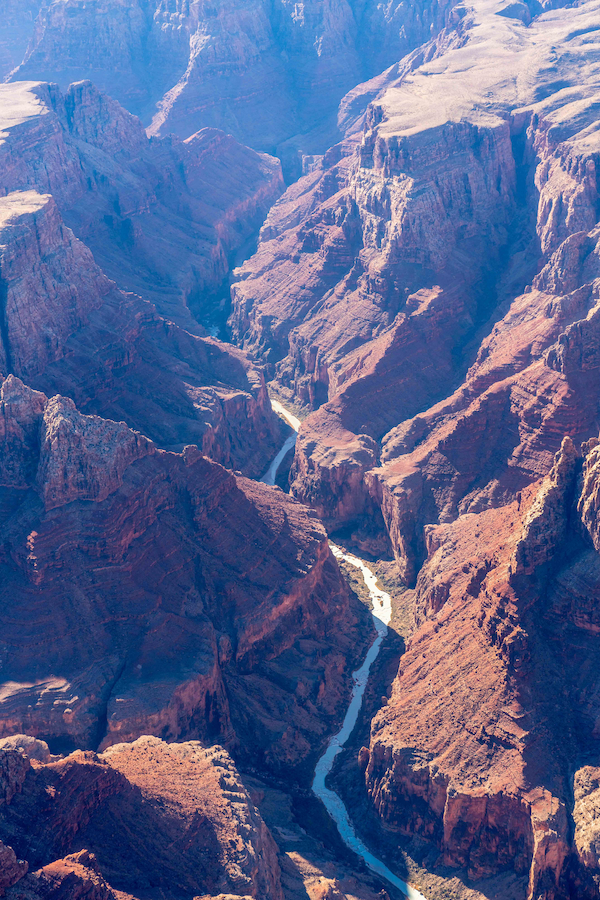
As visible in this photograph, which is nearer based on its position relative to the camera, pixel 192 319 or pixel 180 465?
pixel 180 465

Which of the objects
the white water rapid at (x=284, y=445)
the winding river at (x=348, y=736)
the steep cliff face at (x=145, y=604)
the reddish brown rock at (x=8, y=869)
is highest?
the reddish brown rock at (x=8, y=869)

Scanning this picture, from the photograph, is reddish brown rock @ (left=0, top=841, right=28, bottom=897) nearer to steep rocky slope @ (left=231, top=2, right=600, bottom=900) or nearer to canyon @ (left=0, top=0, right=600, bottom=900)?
canyon @ (left=0, top=0, right=600, bottom=900)

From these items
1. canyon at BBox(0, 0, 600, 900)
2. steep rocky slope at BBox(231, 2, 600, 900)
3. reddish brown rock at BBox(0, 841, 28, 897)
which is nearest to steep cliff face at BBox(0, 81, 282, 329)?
canyon at BBox(0, 0, 600, 900)

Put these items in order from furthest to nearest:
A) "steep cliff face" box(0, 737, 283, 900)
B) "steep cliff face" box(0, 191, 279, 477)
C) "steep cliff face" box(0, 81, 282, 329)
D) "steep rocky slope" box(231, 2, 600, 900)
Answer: "steep cliff face" box(0, 81, 282, 329) → "steep cliff face" box(0, 191, 279, 477) → "steep rocky slope" box(231, 2, 600, 900) → "steep cliff face" box(0, 737, 283, 900)

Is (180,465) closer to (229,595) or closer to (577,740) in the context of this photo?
(229,595)

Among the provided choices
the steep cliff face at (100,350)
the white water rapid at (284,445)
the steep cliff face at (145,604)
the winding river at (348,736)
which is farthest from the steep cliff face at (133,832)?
the white water rapid at (284,445)

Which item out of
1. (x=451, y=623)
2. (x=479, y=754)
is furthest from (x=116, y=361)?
(x=479, y=754)

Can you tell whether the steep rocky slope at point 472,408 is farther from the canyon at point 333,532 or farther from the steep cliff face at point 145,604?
the steep cliff face at point 145,604
